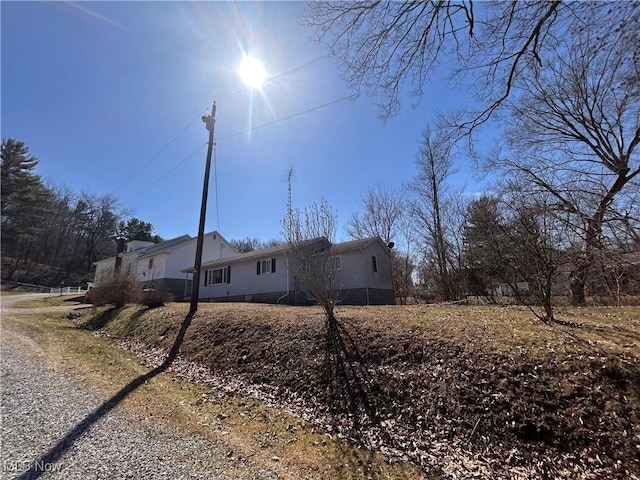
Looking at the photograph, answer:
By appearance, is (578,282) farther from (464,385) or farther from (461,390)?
(461,390)

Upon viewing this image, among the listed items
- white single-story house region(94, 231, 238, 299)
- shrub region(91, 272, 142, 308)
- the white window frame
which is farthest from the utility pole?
white single-story house region(94, 231, 238, 299)

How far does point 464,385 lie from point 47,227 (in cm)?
6111

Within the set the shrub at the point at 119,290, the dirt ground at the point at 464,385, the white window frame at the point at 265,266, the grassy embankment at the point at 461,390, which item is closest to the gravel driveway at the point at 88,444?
the grassy embankment at the point at 461,390

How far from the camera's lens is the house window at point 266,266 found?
64.6 feet

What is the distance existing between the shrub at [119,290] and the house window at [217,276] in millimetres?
6253

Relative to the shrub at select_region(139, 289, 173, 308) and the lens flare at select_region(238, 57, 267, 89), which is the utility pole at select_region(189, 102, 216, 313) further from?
the shrub at select_region(139, 289, 173, 308)

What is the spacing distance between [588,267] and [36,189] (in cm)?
5347

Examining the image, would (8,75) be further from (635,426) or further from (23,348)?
(635,426)

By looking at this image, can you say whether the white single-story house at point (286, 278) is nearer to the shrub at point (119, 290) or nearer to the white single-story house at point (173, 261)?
the white single-story house at point (173, 261)

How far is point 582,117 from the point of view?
14320mm

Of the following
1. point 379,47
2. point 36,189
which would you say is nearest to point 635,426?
point 379,47

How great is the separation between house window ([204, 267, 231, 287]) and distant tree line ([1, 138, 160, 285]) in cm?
2579

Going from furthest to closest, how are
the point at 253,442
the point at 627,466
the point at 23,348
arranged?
the point at 23,348 → the point at 253,442 → the point at 627,466

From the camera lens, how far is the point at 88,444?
13.1 ft
